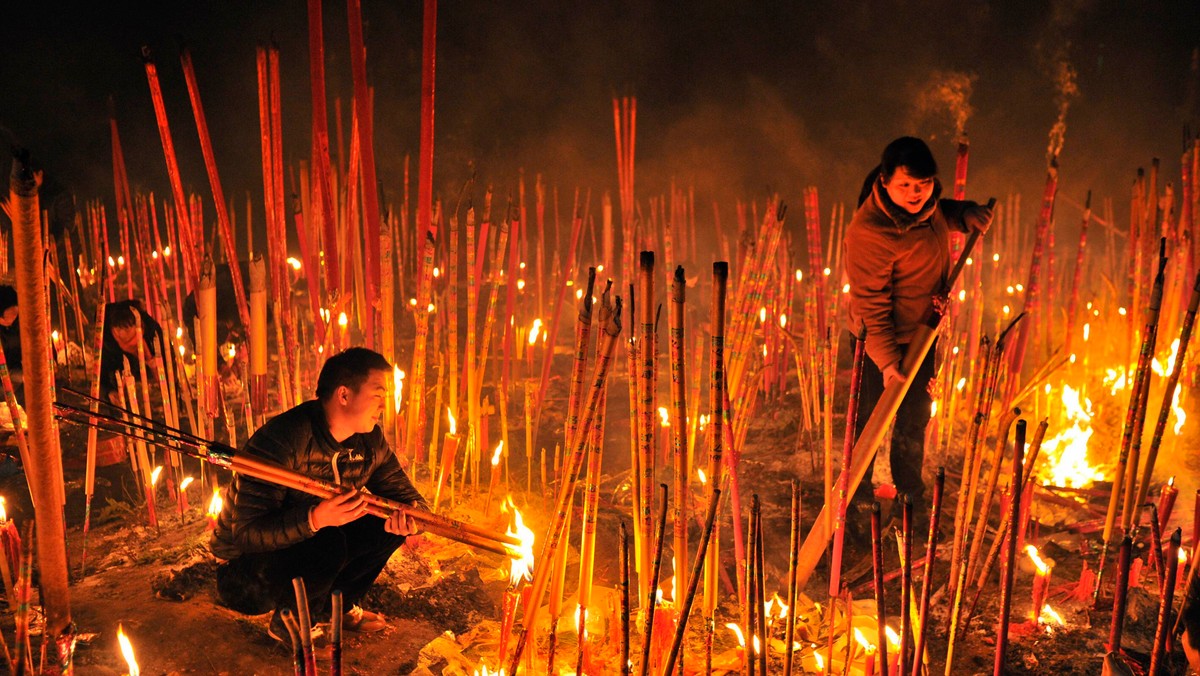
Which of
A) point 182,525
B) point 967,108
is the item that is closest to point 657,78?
point 967,108

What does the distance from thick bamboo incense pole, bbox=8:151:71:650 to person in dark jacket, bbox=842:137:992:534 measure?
6.11ft

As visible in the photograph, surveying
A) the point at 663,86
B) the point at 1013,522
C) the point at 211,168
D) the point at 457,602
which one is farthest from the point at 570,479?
the point at 663,86

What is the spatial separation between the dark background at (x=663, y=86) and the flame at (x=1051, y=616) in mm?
5385

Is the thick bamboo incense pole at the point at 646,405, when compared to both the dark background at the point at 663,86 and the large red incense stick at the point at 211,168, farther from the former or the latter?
the dark background at the point at 663,86

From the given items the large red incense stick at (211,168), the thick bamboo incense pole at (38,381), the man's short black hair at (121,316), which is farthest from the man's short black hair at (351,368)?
the man's short black hair at (121,316)

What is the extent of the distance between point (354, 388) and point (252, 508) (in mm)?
373

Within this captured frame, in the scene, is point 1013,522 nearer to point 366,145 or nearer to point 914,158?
point 914,158

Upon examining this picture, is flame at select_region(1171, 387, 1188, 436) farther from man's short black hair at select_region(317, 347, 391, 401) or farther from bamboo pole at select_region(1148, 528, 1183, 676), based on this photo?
man's short black hair at select_region(317, 347, 391, 401)

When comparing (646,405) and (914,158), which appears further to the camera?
(914,158)

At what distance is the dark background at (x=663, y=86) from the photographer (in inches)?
261

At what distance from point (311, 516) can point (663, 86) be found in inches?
240

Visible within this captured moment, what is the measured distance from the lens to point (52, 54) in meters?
6.75

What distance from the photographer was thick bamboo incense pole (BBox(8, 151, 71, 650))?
967 mm

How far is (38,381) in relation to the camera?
1048 millimetres
